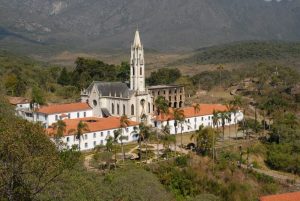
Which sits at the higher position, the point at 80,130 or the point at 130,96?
the point at 130,96

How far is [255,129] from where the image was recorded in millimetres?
69812

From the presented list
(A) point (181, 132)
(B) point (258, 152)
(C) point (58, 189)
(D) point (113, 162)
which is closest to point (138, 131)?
(A) point (181, 132)

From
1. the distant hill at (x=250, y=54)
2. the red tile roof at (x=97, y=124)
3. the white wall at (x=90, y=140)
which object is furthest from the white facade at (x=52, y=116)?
the distant hill at (x=250, y=54)

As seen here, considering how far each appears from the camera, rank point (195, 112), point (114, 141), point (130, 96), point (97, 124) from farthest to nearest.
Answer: point (195, 112) → point (130, 96) → point (97, 124) → point (114, 141)

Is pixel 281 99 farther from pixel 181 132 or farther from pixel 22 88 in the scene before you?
pixel 22 88

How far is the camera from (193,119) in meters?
71.8

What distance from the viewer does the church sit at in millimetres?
70125

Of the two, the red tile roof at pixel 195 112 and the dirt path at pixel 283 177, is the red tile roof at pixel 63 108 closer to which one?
the red tile roof at pixel 195 112

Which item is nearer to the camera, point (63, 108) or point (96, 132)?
point (96, 132)

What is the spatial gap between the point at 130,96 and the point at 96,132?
10.5m

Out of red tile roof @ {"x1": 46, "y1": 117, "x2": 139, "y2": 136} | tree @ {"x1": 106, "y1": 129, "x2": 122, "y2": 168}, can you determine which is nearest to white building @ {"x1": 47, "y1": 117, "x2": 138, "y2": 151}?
red tile roof @ {"x1": 46, "y1": 117, "x2": 139, "y2": 136}

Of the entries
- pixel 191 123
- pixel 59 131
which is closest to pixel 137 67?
pixel 191 123

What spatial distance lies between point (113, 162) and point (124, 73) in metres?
43.4

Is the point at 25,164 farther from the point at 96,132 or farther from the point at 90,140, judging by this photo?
the point at 96,132
